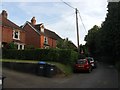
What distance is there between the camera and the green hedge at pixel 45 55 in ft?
96.4

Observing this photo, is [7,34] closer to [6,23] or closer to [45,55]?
[6,23]

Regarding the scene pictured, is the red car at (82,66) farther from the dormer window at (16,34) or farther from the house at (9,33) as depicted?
the dormer window at (16,34)

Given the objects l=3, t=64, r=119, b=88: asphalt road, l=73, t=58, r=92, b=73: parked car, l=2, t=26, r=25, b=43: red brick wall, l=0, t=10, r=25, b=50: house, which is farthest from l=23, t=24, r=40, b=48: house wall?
l=3, t=64, r=119, b=88: asphalt road

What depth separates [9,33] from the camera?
1761 inches

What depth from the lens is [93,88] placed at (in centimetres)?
1605

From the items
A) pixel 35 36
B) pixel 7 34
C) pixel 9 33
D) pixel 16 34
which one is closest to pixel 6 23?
pixel 9 33

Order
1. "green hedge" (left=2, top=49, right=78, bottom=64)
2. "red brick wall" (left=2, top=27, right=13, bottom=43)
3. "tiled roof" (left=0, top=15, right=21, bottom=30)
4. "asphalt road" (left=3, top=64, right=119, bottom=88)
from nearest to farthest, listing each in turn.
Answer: "asphalt road" (left=3, top=64, right=119, bottom=88) → "green hedge" (left=2, top=49, right=78, bottom=64) → "red brick wall" (left=2, top=27, right=13, bottom=43) → "tiled roof" (left=0, top=15, right=21, bottom=30)

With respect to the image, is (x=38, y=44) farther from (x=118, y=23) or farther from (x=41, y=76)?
(x=41, y=76)

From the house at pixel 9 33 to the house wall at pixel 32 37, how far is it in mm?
6489

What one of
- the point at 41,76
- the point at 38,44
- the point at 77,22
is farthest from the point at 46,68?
the point at 38,44

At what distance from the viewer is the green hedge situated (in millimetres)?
29391

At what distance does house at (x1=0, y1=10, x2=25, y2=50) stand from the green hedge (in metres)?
5.08

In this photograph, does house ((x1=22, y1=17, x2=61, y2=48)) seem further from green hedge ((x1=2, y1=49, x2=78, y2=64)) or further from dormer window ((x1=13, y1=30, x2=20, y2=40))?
green hedge ((x1=2, y1=49, x2=78, y2=64))

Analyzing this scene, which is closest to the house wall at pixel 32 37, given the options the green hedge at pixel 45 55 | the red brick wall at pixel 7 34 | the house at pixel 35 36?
the house at pixel 35 36
